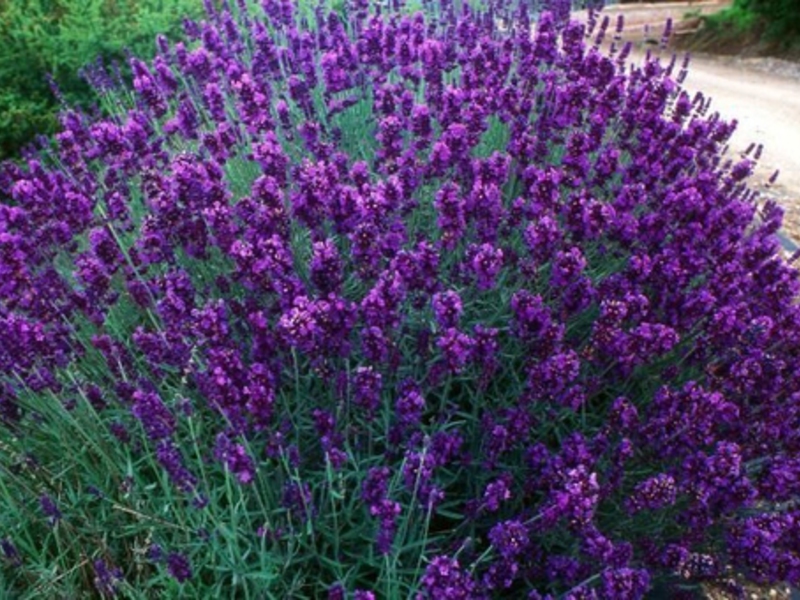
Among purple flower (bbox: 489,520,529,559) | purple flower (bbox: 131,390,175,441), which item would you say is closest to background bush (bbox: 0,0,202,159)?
purple flower (bbox: 131,390,175,441)

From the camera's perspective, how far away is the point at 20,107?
5.80 m


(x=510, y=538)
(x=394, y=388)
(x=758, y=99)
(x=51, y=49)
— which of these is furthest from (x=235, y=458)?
(x=758, y=99)

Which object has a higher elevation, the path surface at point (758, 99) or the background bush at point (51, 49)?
the background bush at point (51, 49)

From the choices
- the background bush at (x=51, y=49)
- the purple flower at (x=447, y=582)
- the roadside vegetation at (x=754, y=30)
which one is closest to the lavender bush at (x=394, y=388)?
the purple flower at (x=447, y=582)

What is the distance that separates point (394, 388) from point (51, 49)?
503cm

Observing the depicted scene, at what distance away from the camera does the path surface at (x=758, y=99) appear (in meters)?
6.69

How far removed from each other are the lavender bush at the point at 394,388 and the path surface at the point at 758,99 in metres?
3.38

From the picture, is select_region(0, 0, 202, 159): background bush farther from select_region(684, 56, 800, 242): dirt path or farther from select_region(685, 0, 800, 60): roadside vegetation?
select_region(685, 0, 800, 60): roadside vegetation

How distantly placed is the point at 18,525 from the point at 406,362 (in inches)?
51.2

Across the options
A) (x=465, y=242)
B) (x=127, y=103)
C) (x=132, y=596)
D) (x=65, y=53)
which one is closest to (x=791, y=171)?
(x=465, y=242)

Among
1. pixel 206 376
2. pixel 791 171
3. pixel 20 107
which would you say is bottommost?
pixel 791 171

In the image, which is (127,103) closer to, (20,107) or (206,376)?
(20,107)

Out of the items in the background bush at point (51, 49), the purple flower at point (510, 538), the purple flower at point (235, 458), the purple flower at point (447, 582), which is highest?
the purple flower at point (235, 458)

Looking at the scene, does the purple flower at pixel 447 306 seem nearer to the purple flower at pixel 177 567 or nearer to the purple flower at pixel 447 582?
the purple flower at pixel 447 582
